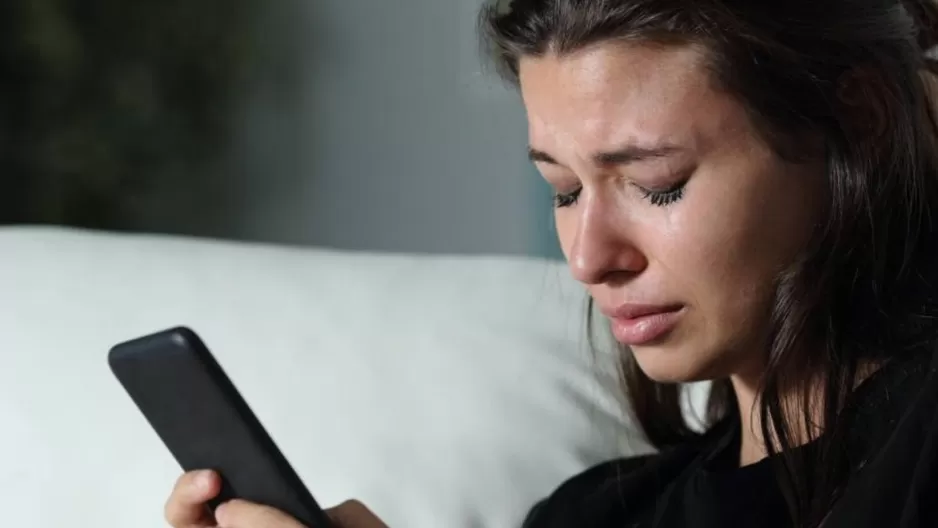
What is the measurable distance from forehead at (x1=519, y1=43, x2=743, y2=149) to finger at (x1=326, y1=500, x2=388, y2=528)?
0.26 metres

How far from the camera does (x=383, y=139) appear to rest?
1790 millimetres

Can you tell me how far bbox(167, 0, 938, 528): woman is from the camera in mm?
645

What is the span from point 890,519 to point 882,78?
0.25 m

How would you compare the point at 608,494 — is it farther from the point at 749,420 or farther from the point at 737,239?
the point at 737,239

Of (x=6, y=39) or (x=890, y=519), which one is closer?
(x=890, y=519)

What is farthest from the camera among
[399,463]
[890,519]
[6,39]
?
[6,39]

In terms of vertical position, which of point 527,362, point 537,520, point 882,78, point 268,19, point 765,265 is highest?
point 268,19

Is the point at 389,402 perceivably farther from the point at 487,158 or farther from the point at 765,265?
the point at 487,158

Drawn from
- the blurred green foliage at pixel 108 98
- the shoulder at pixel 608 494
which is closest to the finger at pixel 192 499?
the shoulder at pixel 608 494

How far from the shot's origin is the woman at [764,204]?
645 mm

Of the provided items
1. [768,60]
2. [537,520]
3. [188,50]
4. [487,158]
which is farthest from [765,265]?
[188,50]

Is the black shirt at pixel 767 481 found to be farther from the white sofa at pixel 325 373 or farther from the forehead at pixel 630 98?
the forehead at pixel 630 98

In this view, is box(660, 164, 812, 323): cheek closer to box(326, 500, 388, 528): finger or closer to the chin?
the chin

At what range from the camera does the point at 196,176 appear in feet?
5.93
